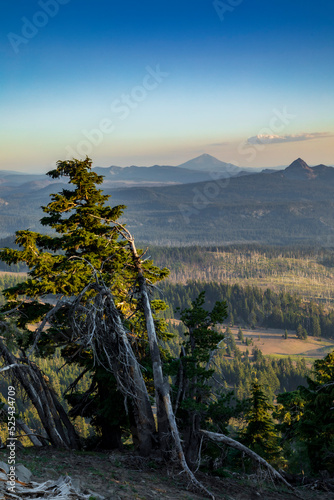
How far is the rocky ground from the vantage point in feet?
36.6

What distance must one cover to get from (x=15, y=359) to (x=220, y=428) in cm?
861

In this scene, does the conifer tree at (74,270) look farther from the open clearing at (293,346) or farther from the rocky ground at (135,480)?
the open clearing at (293,346)

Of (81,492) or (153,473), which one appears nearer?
(81,492)

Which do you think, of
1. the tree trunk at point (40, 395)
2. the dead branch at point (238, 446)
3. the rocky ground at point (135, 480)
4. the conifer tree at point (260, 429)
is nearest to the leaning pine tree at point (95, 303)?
the tree trunk at point (40, 395)

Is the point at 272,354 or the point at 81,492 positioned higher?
the point at 81,492

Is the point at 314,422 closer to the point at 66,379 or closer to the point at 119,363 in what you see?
the point at 119,363

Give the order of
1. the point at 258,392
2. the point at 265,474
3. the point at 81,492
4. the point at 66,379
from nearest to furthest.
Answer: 1. the point at 81,492
2. the point at 265,474
3. the point at 258,392
4. the point at 66,379

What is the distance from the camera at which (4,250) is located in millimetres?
18844

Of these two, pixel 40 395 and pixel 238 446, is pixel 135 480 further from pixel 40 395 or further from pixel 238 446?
pixel 40 395

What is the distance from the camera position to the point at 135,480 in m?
12.2

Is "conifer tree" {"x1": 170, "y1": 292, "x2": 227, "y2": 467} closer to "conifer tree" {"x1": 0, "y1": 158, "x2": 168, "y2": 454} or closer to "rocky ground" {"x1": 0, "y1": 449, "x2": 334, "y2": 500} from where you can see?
"rocky ground" {"x1": 0, "y1": 449, "x2": 334, "y2": 500}

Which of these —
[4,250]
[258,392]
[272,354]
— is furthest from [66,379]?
[4,250]

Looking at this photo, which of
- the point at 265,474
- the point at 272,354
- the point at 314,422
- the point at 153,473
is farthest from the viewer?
the point at 272,354

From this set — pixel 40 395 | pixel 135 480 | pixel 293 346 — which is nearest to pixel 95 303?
pixel 40 395
